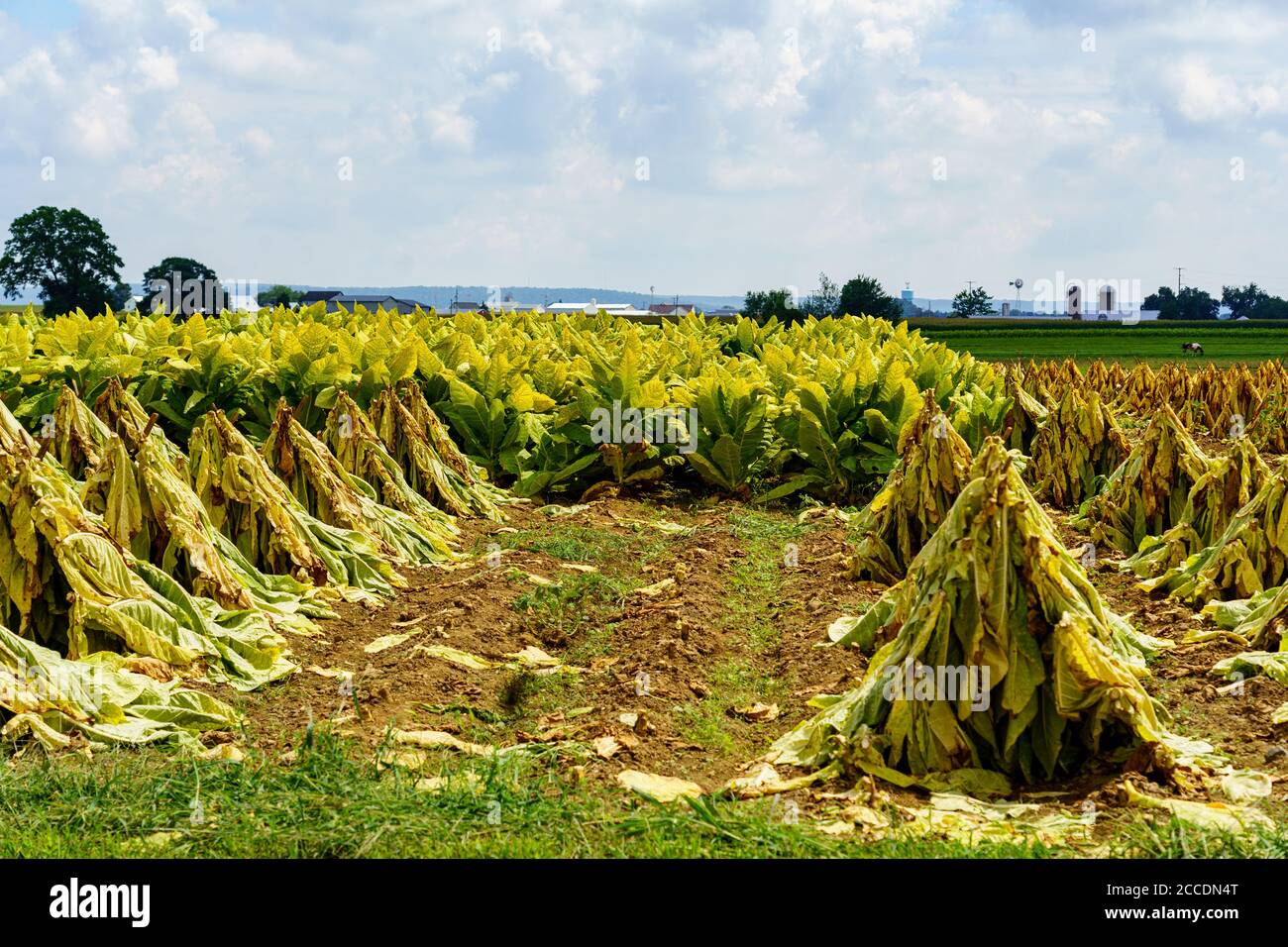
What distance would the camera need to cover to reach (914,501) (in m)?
7.07

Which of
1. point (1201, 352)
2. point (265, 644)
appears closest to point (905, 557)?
point (265, 644)

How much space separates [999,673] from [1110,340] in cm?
5993

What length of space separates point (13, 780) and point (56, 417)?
376 cm

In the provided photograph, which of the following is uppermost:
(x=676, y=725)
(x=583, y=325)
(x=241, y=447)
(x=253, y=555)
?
(x=583, y=325)

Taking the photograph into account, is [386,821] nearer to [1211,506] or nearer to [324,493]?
[324,493]

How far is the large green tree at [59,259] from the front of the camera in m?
77.6

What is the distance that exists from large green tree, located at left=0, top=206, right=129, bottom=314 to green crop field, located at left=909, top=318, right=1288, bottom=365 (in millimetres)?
51038

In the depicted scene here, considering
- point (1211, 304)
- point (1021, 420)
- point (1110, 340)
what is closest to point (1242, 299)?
point (1211, 304)

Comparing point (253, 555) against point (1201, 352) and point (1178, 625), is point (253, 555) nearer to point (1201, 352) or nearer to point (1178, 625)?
point (1178, 625)

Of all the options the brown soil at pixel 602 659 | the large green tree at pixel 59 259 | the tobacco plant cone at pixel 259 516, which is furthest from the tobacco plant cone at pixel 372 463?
the large green tree at pixel 59 259

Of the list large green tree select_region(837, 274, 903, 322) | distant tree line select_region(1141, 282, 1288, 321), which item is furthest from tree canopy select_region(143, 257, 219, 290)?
distant tree line select_region(1141, 282, 1288, 321)

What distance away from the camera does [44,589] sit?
524cm

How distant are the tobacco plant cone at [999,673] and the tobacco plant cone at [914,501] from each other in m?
2.55

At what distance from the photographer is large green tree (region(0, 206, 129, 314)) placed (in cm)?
7764
